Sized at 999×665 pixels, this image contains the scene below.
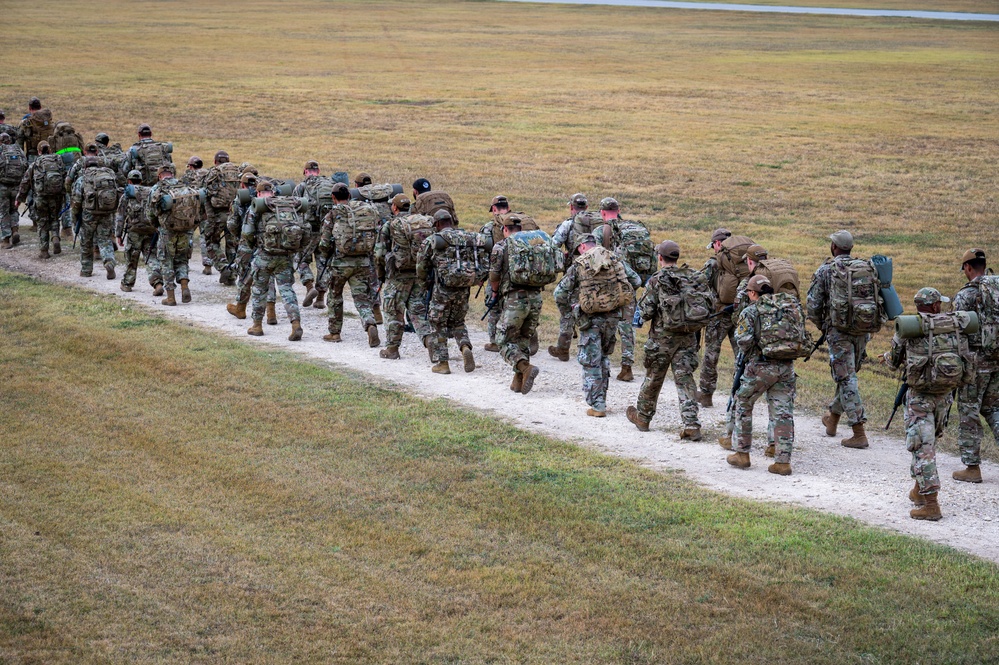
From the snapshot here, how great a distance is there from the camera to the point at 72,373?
50.1 feet

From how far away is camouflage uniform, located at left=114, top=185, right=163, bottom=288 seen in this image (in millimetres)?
19125

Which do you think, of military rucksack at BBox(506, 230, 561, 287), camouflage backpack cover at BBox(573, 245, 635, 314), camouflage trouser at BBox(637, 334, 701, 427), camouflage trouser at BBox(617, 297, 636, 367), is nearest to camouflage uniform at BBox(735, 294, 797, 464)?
camouflage trouser at BBox(637, 334, 701, 427)

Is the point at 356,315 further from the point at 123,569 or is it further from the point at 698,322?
the point at 123,569

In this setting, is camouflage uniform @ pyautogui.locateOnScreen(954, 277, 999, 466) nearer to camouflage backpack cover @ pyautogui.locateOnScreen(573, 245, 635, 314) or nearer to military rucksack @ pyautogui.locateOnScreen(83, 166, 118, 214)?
camouflage backpack cover @ pyautogui.locateOnScreen(573, 245, 635, 314)

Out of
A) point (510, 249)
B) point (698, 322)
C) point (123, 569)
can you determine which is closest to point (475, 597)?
point (123, 569)

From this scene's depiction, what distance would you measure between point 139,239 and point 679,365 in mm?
10293

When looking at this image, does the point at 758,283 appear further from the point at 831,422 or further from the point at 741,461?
the point at 831,422

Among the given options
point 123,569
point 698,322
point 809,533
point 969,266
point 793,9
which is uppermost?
point 793,9

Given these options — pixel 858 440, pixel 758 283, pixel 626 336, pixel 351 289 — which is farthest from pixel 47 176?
pixel 858 440

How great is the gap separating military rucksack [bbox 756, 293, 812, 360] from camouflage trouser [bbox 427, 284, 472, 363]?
15.0 feet

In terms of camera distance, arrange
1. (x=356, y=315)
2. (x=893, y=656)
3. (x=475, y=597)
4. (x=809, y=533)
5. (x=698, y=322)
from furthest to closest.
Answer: (x=356, y=315), (x=698, y=322), (x=809, y=533), (x=475, y=597), (x=893, y=656)

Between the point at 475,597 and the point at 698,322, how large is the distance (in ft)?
15.0

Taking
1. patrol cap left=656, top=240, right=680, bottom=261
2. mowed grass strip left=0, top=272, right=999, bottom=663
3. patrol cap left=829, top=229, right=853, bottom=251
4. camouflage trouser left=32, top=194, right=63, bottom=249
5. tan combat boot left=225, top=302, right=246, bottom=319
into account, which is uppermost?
patrol cap left=829, top=229, right=853, bottom=251

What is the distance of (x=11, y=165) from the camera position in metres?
22.5
